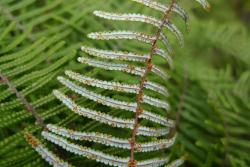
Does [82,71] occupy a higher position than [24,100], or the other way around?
[82,71]

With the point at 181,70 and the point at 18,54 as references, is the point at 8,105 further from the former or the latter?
the point at 181,70

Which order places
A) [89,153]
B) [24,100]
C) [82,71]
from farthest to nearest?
[82,71], [24,100], [89,153]

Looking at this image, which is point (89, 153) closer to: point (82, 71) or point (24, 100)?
point (24, 100)

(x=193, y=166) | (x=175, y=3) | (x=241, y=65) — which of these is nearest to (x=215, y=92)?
(x=193, y=166)

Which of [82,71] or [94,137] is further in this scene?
[82,71]

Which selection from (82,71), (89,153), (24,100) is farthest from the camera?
(82,71)

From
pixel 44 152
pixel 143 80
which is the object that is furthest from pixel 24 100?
pixel 143 80

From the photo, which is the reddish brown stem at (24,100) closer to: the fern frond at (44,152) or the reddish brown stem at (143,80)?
the fern frond at (44,152)

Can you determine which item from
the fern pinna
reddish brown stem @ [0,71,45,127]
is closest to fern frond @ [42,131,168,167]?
the fern pinna
